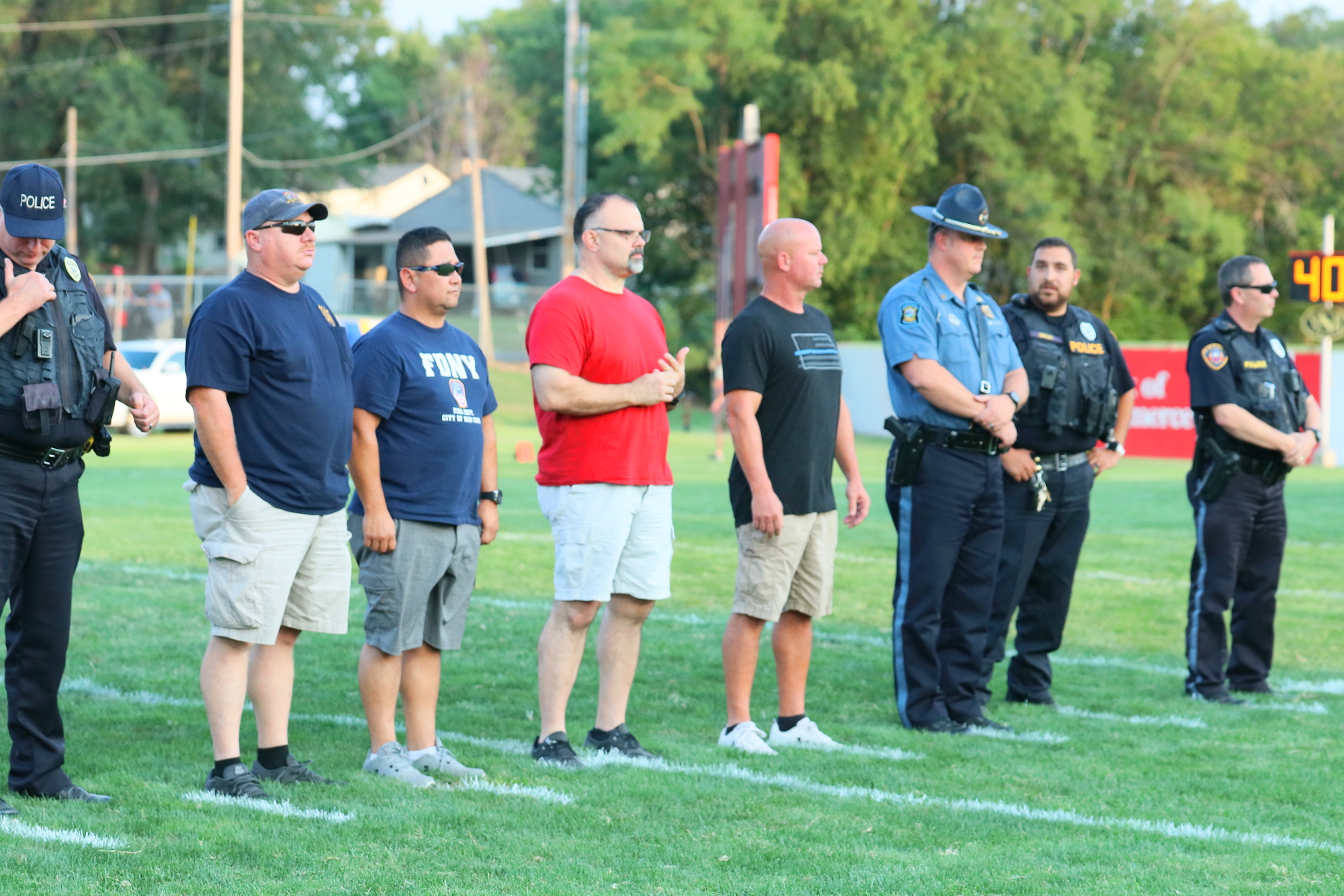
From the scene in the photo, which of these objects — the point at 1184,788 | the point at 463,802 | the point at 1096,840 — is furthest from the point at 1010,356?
the point at 463,802

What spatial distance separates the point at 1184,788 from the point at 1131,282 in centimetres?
4281

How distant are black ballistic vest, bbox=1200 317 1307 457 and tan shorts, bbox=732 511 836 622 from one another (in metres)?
2.46

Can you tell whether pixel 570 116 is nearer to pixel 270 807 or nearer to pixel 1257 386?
pixel 1257 386

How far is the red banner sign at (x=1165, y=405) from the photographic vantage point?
92.3 ft

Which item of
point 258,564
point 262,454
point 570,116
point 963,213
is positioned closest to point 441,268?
point 262,454

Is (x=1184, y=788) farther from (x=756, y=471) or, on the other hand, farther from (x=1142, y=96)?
(x=1142, y=96)

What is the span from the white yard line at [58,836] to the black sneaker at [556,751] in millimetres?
1722

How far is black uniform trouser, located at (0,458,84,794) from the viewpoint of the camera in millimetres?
5156

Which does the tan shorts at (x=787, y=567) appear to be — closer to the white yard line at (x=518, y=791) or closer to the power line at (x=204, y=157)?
the white yard line at (x=518, y=791)

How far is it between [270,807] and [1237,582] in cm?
511

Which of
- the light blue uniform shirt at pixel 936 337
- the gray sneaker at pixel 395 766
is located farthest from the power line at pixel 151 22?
the gray sneaker at pixel 395 766

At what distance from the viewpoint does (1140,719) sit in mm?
7051

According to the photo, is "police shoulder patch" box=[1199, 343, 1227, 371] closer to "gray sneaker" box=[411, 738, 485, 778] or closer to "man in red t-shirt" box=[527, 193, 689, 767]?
"man in red t-shirt" box=[527, 193, 689, 767]

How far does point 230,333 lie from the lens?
513 cm
